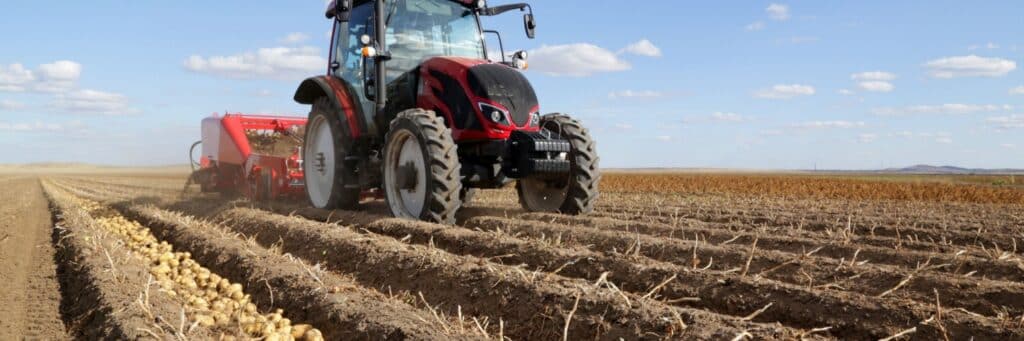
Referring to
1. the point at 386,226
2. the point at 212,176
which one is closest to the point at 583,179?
the point at 386,226

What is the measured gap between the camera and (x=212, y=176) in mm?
11930

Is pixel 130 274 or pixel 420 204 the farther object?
pixel 420 204

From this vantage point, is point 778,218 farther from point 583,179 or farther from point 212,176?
point 212,176

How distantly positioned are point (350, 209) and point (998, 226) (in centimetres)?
658

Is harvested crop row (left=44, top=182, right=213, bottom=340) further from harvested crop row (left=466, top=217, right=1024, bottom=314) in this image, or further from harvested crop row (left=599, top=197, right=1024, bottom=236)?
harvested crop row (left=599, top=197, right=1024, bottom=236)

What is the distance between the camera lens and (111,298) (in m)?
3.88

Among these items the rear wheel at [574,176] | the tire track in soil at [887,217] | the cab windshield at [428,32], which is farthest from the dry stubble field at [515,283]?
the cab windshield at [428,32]

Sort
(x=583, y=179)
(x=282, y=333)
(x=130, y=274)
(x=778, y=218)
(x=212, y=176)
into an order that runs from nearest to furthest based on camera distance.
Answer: (x=282, y=333) < (x=130, y=274) < (x=583, y=179) < (x=778, y=218) < (x=212, y=176)

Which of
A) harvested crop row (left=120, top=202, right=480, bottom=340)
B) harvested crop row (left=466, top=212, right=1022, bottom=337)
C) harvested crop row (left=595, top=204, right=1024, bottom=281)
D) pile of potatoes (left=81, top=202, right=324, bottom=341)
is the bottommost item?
pile of potatoes (left=81, top=202, right=324, bottom=341)

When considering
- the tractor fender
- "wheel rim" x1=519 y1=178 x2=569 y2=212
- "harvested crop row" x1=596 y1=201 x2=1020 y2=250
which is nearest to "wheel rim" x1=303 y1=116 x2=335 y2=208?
the tractor fender

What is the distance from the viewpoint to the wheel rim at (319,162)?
823 cm

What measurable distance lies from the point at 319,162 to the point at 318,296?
4.82 meters

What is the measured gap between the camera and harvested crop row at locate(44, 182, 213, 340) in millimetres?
3270

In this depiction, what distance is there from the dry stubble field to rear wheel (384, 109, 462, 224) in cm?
37
